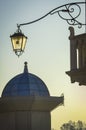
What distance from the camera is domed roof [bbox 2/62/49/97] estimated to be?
6053cm

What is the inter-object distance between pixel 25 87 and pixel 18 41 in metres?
46.3

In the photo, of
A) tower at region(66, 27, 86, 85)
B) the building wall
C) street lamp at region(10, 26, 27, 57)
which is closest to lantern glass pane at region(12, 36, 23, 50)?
street lamp at region(10, 26, 27, 57)

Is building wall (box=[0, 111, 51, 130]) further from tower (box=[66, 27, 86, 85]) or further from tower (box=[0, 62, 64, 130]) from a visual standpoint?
tower (box=[66, 27, 86, 85])

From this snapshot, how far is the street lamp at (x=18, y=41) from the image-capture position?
48.8 feet

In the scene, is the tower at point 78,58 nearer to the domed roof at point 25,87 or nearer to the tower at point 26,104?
the tower at point 26,104

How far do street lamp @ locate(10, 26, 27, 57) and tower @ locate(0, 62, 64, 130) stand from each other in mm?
43774

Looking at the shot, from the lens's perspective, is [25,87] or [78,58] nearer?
[78,58]

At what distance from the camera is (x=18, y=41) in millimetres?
15031

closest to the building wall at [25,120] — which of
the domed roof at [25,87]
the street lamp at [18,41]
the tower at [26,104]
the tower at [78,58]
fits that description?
the tower at [26,104]

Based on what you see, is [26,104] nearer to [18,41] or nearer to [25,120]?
[25,120]

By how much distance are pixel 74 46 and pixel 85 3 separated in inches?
55.0

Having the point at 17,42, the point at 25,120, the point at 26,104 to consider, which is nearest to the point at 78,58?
the point at 17,42

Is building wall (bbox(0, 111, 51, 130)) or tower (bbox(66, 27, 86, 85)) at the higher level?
tower (bbox(66, 27, 86, 85))

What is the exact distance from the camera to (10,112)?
63062 millimetres
